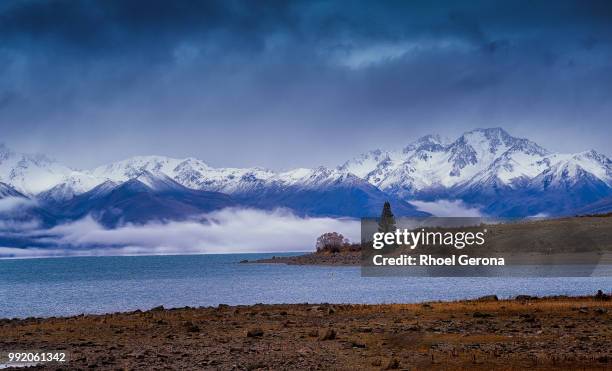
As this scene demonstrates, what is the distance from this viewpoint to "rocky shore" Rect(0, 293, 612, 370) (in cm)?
3406

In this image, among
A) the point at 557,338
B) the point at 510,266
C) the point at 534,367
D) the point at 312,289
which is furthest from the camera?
the point at 510,266

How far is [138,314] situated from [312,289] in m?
48.2

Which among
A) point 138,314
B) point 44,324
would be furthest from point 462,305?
point 44,324

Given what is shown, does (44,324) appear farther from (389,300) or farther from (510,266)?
(510,266)

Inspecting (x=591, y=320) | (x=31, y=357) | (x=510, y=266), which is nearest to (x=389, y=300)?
(x=591, y=320)

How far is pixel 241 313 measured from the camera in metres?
58.9

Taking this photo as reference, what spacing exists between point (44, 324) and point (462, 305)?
30.6 m

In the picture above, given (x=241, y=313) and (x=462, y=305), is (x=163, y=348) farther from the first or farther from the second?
(x=462, y=305)

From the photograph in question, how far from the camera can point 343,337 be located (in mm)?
42156

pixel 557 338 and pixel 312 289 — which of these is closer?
pixel 557 338

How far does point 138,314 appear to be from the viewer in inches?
2411

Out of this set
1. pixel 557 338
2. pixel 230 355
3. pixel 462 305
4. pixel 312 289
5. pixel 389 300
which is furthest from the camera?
pixel 312 289

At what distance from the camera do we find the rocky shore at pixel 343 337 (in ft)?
112

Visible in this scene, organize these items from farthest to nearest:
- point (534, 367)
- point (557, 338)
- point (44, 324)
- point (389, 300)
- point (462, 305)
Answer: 1. point (389, 300)
2. point (462, 305)
3. point (44, 324)
4. point (557, 338)
5. point (534, 367)
